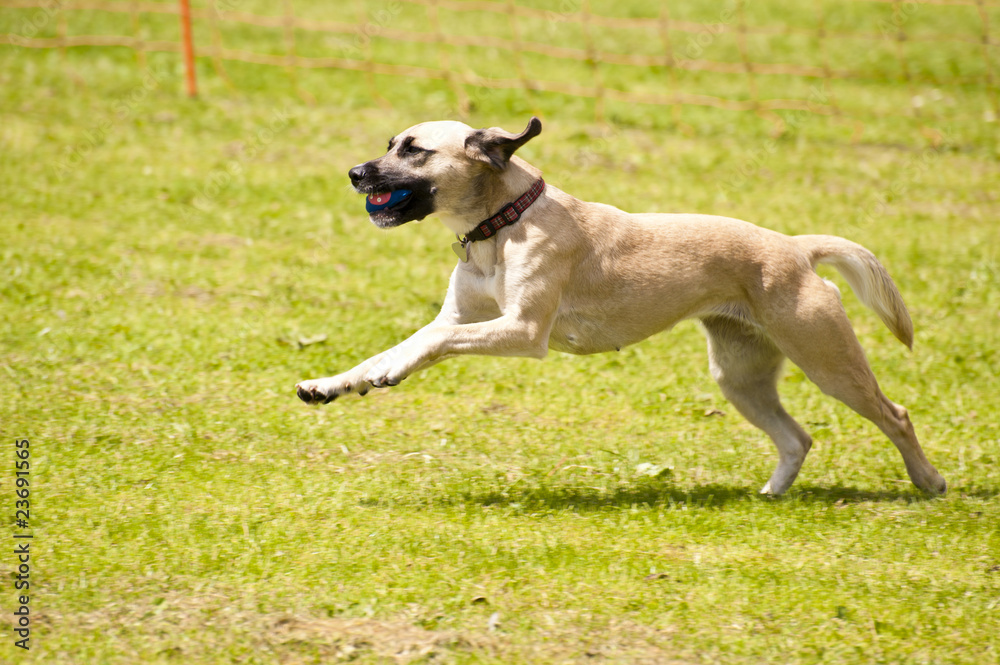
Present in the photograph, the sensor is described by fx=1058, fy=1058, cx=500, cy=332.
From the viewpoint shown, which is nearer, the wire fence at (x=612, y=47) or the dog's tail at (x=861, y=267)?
the dog's tail at (x=861, y=267)

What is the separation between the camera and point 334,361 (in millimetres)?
7602

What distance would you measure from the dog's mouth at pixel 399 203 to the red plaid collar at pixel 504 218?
0.93ft

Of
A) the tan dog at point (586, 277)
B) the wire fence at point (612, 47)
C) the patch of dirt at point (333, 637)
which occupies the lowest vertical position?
the patch of dirt at point (333, 637)

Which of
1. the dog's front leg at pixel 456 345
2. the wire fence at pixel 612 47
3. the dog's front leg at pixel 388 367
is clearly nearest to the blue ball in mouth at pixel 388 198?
the dog's front leg at pixel 388 367

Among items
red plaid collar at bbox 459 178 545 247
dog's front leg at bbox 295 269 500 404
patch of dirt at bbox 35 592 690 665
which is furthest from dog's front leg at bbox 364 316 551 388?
patch of dirt at bbox 35 592 690 665

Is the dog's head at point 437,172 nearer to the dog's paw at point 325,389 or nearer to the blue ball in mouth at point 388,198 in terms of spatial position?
the blue ball in mouth at point 388,198

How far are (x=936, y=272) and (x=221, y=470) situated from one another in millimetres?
7013

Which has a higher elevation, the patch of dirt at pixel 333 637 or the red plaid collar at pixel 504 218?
the red plaid collar at pixel 504 218

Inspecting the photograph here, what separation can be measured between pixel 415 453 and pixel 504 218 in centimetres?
168

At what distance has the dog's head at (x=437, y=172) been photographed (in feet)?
17.5

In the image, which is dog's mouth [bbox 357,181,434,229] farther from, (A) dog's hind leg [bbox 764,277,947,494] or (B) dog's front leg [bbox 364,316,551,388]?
(A) dog's hind leg [bbox 764,277,947,494]

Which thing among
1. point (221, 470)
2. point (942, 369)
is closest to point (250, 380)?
point (221, 470)

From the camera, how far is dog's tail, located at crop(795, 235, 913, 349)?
5898 millimetres

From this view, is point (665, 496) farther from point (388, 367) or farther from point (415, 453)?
point (388, 367)
